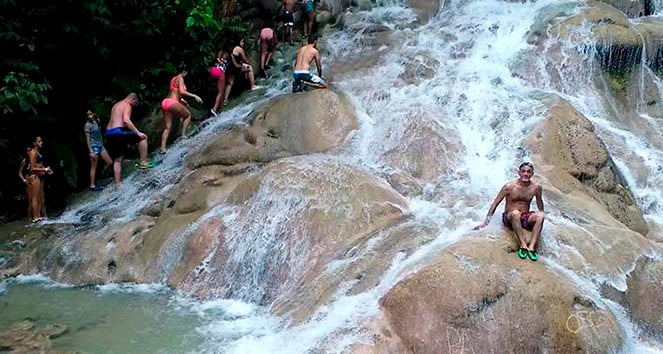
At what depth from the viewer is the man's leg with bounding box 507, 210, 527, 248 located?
267 inches

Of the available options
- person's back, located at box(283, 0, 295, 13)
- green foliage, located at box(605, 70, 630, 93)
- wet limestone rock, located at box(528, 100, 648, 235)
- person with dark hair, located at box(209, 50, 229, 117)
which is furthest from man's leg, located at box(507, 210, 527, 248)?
person's back, located at box(283, 0, 295, 13)

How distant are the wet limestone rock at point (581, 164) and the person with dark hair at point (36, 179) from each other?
24.5 ft

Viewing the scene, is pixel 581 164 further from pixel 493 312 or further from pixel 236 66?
pixel 236 66

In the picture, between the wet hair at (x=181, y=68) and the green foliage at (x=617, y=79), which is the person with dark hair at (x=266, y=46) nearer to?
the wet hair at (x=181, y=68)

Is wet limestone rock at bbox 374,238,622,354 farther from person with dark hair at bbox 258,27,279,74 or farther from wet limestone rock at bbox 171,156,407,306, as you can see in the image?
person with dark hair at bbox 258,27,279,74

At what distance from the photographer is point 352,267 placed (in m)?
7.36

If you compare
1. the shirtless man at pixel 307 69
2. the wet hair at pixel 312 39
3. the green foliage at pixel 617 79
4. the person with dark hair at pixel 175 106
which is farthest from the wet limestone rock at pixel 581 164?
the person with dark hair at pixel 175 106

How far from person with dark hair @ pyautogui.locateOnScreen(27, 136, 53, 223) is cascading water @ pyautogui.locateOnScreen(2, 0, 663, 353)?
51 cm

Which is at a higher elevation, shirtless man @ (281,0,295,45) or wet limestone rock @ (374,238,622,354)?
shirtless man @ (281,0,295,45)

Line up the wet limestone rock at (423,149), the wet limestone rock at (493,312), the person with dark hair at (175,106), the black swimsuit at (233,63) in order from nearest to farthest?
1. the wet limestone rock at (493,312)
2. the wet limestone rock at (423,149)
3. the person with dark hair at (175,106)
4. the black swimsuit at (233,63)

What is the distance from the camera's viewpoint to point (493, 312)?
244 inches

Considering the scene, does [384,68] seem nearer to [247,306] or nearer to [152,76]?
[152,76]

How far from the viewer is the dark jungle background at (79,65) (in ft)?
36.3

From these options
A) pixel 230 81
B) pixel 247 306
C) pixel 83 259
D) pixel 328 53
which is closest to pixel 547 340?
pixel 247 306
